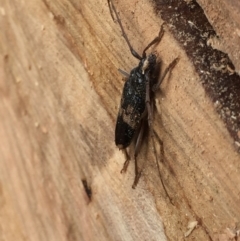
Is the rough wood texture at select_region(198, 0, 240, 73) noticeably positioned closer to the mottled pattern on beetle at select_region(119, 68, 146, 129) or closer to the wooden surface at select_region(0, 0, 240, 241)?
the wooden surface at select_region(0, 0, 240, 241)

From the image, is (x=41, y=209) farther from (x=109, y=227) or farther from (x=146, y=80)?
(x=146, y=80)

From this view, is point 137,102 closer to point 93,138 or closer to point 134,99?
point 134,99

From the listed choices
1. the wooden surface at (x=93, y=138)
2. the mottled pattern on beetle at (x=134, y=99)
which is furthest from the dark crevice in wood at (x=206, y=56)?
the mottled pattern on beetle at (x=134, y=99)

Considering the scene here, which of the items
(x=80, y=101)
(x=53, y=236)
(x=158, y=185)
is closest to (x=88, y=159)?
(x=80, y=101)

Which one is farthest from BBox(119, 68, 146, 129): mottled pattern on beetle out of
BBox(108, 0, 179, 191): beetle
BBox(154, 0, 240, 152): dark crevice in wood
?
BBox(154, 0, 240, 152): dark crevice in wood

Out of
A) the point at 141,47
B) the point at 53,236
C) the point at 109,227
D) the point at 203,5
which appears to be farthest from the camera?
the point at 53,236
